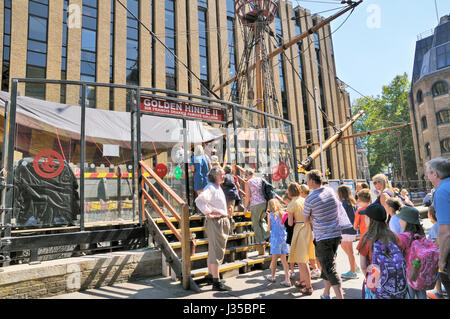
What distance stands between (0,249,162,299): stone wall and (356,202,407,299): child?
3.54 meters

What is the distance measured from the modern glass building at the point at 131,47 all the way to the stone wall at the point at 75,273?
9257mm

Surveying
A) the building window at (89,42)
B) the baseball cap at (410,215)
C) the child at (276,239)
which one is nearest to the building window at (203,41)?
the building window at (89,42)

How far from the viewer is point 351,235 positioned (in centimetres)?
526

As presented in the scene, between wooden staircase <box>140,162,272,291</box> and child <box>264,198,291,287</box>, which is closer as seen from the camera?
wooden staircase <box>140,162,272,291</box>

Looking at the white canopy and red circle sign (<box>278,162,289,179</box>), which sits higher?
the white canopy

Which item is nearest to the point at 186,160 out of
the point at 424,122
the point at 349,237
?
the point at 349,237

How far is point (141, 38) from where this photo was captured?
73.3ft

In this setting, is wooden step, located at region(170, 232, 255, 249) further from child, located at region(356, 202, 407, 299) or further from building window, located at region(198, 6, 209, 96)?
Answer: building window, located at region(198, 6, 209, 96)

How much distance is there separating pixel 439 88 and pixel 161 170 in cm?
3842

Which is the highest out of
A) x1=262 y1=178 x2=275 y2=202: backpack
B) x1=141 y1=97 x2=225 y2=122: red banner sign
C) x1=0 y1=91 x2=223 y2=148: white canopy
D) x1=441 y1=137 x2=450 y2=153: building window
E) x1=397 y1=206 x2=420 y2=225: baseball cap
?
x1=441 y1=137 x2=450 y2=153: building window

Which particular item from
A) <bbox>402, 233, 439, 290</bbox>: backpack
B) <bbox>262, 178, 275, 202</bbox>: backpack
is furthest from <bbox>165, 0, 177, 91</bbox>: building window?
<bbox>402, 233, 439, 290</bbox>: backpack

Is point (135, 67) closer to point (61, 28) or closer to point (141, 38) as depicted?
point (141, 38)

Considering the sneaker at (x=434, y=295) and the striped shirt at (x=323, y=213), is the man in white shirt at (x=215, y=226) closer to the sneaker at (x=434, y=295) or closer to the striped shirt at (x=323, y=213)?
the striped shirt at (x=323, y=213)

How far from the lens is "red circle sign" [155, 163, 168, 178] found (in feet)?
23.5
